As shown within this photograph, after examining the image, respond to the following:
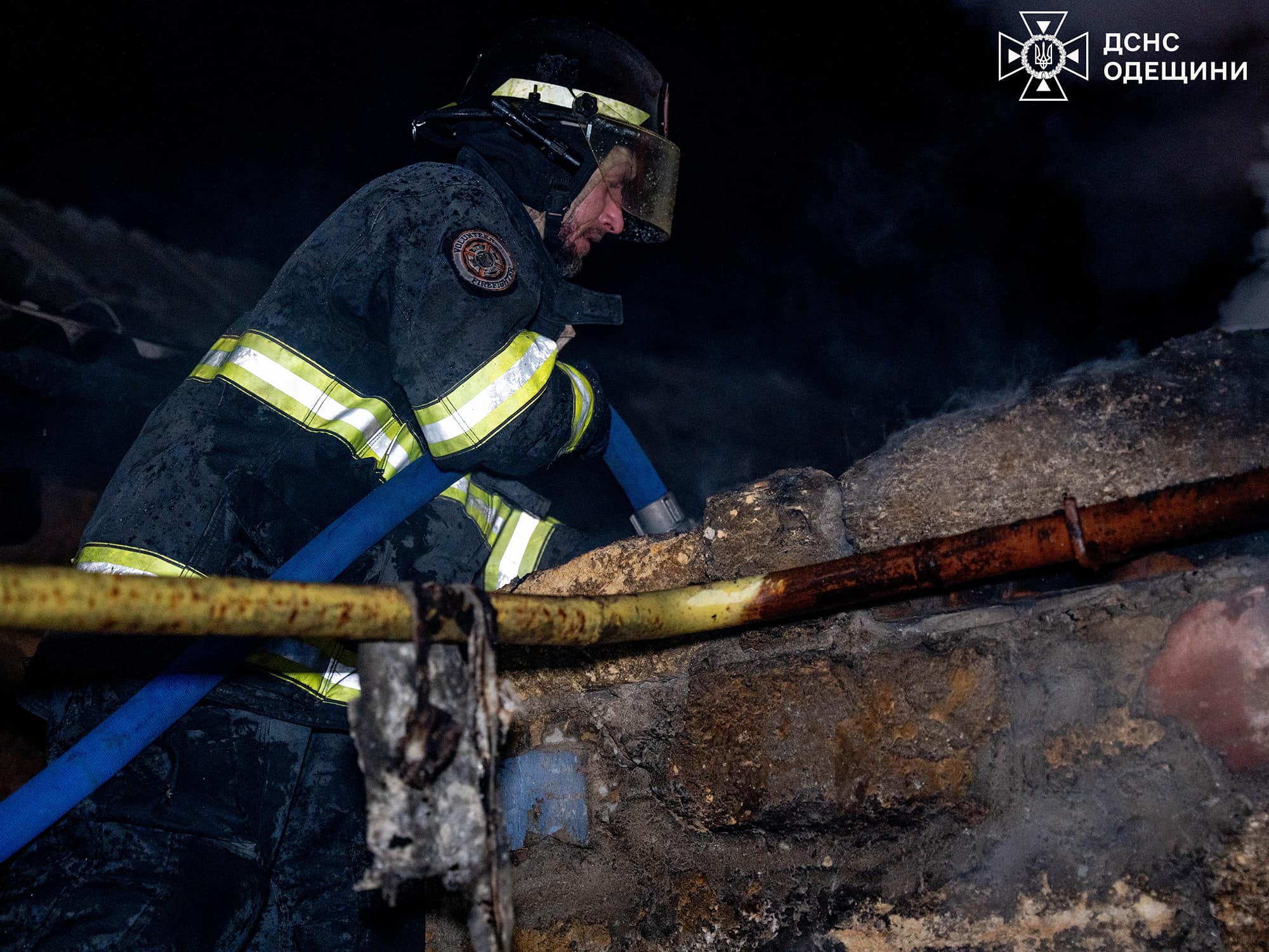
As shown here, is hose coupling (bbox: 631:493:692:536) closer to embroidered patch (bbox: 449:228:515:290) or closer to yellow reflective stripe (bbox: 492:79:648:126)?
embroidered patch (bbox: 449:228:515:290)

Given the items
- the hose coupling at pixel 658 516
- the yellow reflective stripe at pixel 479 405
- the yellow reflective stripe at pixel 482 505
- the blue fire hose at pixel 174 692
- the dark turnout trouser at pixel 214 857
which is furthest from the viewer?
the hose coupling at pixel 658 516

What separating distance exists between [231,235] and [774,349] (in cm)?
388

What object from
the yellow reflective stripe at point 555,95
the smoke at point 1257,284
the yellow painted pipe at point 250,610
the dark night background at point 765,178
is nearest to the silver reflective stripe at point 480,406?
the yellow painted pipe at point 250,610

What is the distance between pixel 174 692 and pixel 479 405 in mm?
1079

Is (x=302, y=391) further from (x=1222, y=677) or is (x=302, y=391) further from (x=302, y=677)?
(x=1222, y=677)

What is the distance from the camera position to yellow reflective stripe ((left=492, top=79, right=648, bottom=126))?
318cm

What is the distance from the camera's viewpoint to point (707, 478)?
5434 mm

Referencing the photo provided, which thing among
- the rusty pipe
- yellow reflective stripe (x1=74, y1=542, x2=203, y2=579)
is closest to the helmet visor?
yellow reflective stripe (x1=74, y1=542, x2=203, y2=579)

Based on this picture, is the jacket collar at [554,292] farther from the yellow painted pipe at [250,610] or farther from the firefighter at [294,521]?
the yellow painted pipe at [250,610]

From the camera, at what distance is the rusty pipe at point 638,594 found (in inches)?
33.8

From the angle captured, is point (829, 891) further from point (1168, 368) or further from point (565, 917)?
point (1168, 368)

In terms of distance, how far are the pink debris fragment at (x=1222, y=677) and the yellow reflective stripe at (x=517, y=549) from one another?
1.84 metres

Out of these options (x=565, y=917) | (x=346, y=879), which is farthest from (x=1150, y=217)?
(x=346, y=879)

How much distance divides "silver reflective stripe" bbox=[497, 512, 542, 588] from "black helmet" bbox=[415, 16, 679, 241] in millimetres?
1232
